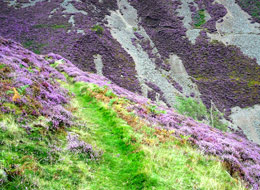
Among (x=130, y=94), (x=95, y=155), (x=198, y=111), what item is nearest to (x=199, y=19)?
(x=198, y=111)

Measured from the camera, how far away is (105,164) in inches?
287

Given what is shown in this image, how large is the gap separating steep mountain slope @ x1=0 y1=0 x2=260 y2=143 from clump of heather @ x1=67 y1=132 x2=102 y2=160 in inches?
1431

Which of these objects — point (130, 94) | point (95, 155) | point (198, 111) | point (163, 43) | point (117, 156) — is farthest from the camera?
point (163, 43)

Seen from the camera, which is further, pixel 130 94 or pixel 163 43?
pixel 163 43

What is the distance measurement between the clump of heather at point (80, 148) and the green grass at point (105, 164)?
224 mm

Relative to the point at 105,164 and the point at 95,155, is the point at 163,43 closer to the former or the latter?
the point at 95,155

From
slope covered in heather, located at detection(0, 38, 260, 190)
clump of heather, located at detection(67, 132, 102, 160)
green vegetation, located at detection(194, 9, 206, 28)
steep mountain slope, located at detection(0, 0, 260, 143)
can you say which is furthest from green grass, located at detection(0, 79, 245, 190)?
green vegetation, located at detection(194, 9, 206, 28)

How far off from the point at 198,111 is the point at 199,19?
1881 inches

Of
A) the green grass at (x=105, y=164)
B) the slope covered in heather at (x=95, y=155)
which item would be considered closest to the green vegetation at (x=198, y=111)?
the slope covered in heather at (x=95, y=155)

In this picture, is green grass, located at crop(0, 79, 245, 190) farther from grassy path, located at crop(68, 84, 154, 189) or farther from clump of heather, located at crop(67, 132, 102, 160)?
clump of heather, located at crop(67, 132, 102, 160)

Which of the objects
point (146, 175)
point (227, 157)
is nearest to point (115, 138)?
point (146, 175)

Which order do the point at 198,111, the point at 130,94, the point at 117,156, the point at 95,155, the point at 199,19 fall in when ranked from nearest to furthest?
1. the point at 95,155
2. the point at 117,156
3. the point at 130,94
4. the point at 198,111
5. the point at 199,19

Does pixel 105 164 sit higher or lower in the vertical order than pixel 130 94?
higher

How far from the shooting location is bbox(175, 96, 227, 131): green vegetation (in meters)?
40.9
